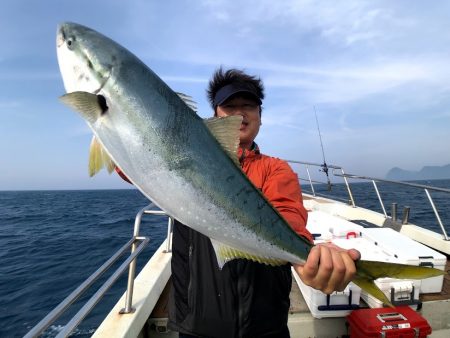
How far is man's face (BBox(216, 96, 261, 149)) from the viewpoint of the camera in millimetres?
2797

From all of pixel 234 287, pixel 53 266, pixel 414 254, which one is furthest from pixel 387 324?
pixel 53 266

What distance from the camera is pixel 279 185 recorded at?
7.89 ft

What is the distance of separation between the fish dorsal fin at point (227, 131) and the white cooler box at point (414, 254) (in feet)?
12.8

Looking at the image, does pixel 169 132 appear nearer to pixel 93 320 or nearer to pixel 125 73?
pixel 125 73

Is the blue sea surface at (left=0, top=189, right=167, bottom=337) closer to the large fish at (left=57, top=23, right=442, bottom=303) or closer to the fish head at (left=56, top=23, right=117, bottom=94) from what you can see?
the large fish at (left=57, top=23, right=442, bottom=303)

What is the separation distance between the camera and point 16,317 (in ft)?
25.1

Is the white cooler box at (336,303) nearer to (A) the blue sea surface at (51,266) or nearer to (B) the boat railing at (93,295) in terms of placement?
(B) the boat railing at (93,295)

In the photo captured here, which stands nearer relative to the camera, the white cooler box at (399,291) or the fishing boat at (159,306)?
the fishing boat at (159,306)

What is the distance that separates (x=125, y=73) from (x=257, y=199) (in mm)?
1032

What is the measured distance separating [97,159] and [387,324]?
3.74 m

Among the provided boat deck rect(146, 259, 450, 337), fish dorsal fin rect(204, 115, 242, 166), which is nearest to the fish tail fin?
fish dorsal fin rect(204, 115, 242, 166)

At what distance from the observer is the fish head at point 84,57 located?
1642 mm

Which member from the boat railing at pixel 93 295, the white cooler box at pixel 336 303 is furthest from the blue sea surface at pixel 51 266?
the white cooler box at pixel 336 303

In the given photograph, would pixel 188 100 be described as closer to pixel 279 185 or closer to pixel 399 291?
pixel 279 185
